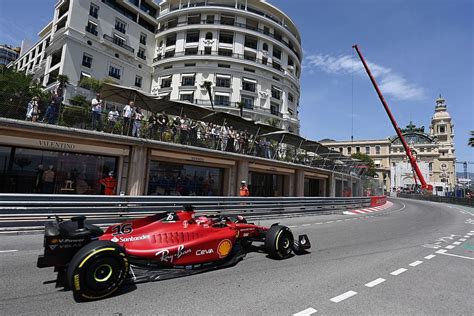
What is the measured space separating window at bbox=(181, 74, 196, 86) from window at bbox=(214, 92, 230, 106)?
4.91m

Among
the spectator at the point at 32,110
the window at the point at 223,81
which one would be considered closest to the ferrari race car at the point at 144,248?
the spectator at the point at 32,110

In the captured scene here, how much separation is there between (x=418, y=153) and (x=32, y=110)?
12216cm

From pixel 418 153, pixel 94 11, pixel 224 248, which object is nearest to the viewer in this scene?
pixel 224 248

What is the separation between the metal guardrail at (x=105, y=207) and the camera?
23.4 feet

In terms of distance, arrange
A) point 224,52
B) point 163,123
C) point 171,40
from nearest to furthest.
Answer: point 163,123 < point 224,52 < point 171,40

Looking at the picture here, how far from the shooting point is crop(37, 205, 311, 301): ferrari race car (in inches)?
138

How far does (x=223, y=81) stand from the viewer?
48.9 m

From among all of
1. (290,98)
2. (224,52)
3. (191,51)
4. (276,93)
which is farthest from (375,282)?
(290,98)

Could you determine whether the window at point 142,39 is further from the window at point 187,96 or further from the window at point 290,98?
the window at point 290,98

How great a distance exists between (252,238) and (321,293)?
2.18 metres

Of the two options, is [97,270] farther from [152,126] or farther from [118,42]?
[118,42]

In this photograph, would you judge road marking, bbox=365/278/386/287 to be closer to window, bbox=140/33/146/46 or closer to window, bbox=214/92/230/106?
window, bbox=214/92/230/106

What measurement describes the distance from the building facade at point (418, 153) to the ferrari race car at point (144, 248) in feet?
305

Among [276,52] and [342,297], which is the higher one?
[276,52]
